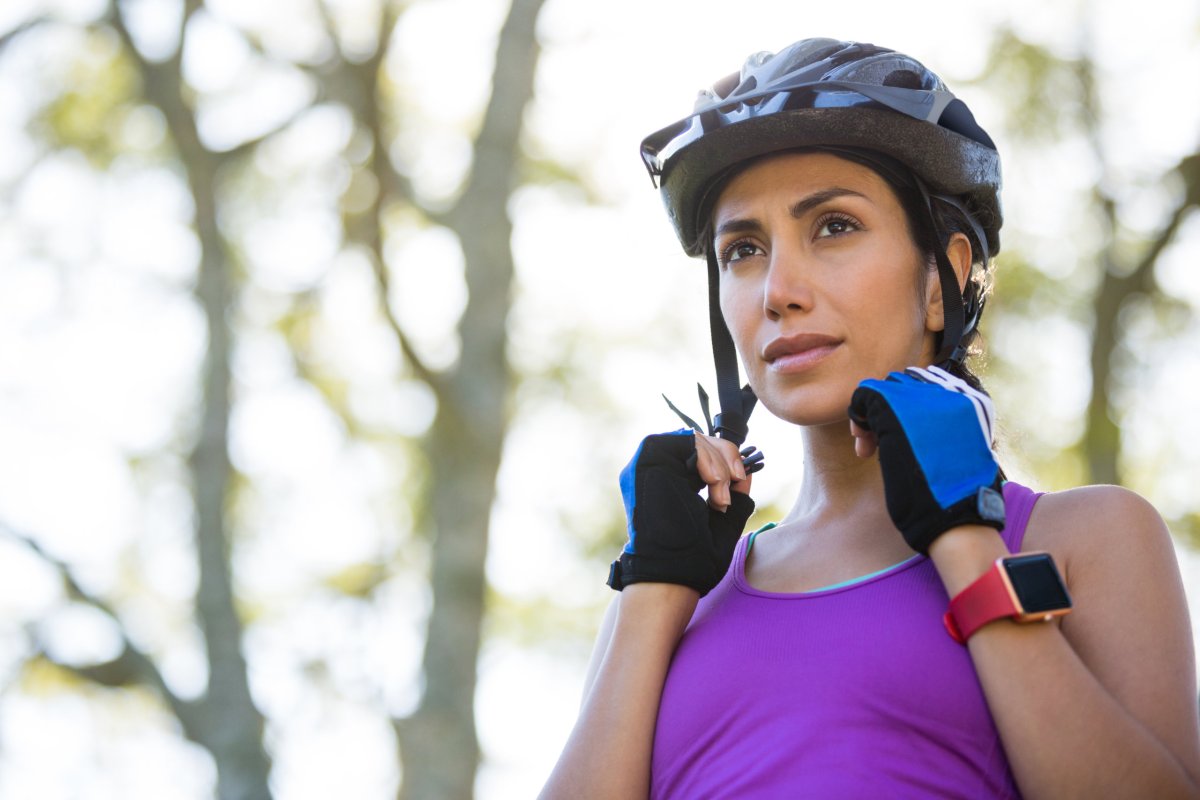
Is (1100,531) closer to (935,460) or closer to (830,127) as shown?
(935,460)

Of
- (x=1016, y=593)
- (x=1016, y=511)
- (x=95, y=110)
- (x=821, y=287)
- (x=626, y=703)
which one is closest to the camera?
(x=1016, y=593)

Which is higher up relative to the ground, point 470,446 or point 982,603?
point 982,603

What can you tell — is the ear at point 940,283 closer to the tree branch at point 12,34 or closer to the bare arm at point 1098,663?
the bare arm at point 1098,663

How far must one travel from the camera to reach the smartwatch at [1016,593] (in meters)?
2.44

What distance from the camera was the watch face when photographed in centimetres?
244

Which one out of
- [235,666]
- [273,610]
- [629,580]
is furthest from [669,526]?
[273,610]

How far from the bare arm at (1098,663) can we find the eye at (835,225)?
2.56 ft

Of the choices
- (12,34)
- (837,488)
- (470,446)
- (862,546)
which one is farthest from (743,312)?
(12,34)

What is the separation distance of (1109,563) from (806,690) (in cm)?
61

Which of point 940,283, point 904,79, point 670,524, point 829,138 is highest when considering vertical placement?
point 904,79

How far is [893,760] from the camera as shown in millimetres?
2504

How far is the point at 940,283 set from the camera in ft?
10.4

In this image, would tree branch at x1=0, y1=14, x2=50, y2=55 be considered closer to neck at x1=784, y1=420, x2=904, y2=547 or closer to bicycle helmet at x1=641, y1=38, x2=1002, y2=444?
bicycle helmet at x1=641, y1=38, x2=1002, y2=444

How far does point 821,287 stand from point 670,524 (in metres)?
0.61
